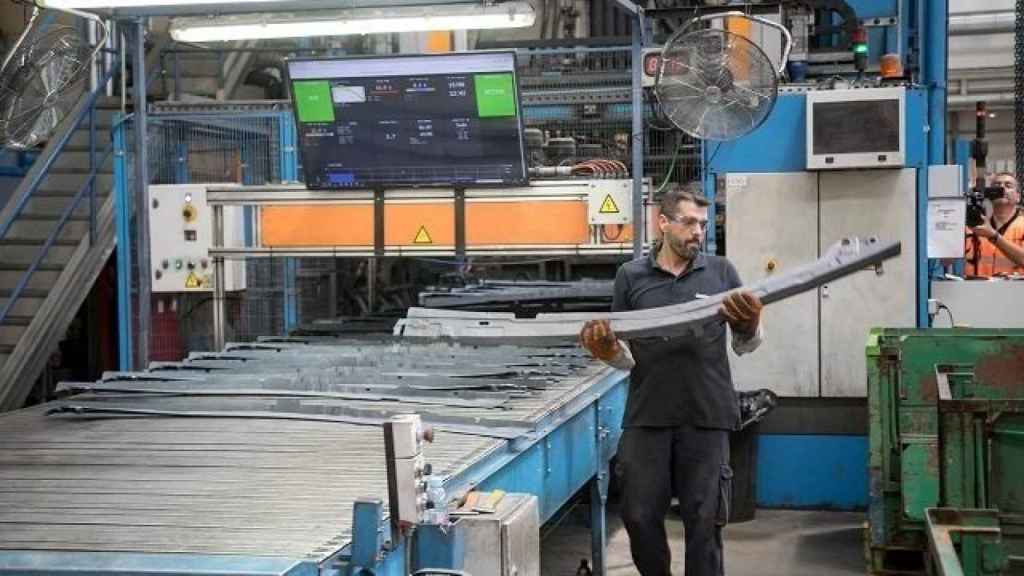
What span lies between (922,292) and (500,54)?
2.75 m

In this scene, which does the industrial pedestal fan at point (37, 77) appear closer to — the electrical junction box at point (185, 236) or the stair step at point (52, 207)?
the electrical junction box at point (185, 236)

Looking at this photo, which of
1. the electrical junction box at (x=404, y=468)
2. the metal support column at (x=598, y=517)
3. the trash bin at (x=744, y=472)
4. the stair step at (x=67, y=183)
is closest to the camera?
the electrical junction box at (x=404, y=468)

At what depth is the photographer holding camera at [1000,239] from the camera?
7055 mm

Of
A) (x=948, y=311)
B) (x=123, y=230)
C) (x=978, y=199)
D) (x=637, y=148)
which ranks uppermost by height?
(x=637, y=148)

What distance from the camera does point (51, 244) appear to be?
7902 mm

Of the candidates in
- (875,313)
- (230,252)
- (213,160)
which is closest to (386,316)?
(230,252)

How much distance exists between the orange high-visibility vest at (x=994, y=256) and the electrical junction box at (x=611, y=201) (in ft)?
9.12

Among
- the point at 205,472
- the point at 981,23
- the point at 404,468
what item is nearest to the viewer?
the point at 404,468

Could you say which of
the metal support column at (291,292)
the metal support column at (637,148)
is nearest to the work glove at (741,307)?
the metal support column at (637,148)

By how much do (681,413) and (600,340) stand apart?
51cm

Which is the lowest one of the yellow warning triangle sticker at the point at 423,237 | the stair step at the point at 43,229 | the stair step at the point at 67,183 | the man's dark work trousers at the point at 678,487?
the man's dark work trousers at the point at 678,487

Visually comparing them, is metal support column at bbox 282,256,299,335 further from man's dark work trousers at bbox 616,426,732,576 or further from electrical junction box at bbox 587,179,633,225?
man's dark work trousers at bbox 616,426,732,576

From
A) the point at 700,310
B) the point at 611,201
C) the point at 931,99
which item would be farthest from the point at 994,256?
the point at 700,310

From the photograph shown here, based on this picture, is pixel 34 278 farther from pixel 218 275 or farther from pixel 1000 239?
pixel 1000 239
